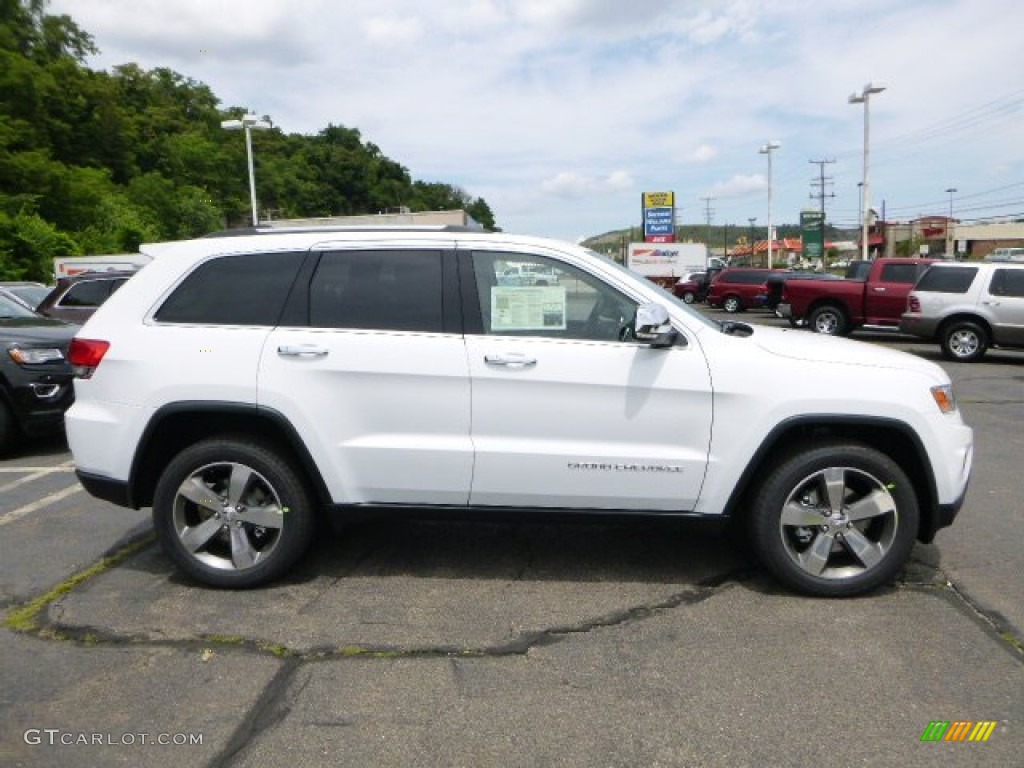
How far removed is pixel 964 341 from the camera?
48.0ft

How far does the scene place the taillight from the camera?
420 centimetres

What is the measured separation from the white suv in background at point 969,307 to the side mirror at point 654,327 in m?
12.9

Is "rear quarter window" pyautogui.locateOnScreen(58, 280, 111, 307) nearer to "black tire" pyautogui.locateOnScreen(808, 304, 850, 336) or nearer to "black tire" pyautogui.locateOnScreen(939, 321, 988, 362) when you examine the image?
"black tire" pyautogui.locateOnScreen(939, 321, 988, 362)

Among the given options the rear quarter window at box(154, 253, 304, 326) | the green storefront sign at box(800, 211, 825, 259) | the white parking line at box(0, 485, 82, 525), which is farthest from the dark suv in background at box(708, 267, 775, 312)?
the green storefront sign at box(800, 211, 825, 259)

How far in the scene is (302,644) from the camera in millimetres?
3639

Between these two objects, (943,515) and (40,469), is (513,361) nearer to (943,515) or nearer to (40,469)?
(943,515)

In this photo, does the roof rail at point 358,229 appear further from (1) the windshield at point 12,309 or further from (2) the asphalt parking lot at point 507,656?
(1) the windshield at point 12,309

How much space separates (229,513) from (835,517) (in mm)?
3062

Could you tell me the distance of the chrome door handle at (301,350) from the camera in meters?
4.04

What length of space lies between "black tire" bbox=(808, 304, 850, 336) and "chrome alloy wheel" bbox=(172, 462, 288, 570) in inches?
663

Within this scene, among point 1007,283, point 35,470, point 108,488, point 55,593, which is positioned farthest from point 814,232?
point 55,593

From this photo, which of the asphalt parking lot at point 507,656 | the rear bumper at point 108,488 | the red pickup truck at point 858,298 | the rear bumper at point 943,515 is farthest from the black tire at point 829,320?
the rear bumper at point 108,488

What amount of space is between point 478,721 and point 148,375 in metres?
2.42

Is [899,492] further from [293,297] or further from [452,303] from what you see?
[293,297]
